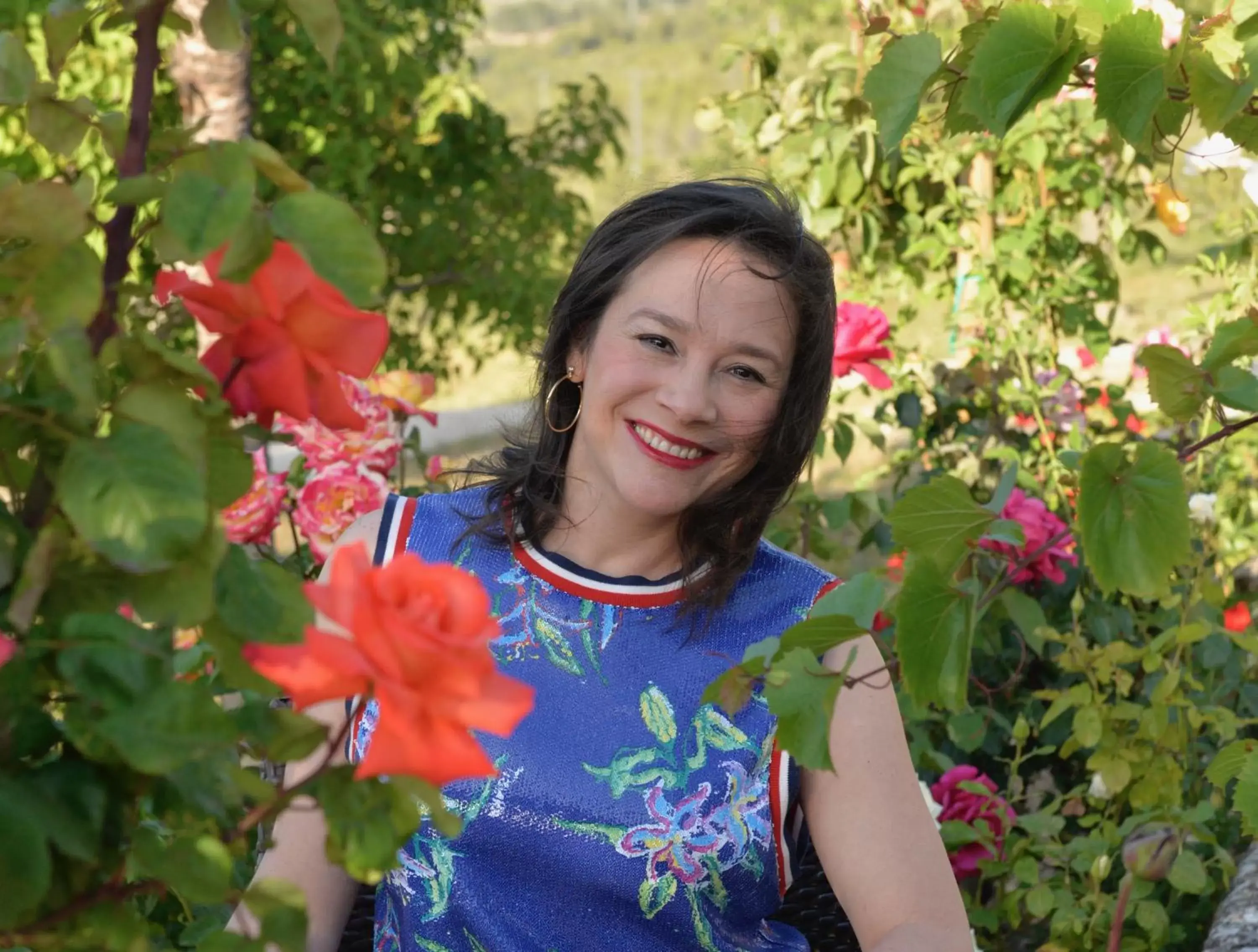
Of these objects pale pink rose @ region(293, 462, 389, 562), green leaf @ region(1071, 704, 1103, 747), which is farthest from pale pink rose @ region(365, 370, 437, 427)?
green leaf @ region(1071, 704, 1103, 747)

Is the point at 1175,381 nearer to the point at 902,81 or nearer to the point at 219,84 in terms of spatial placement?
the point at 902,81

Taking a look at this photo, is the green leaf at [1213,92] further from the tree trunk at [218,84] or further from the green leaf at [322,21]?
the tree trunk at [218,84]

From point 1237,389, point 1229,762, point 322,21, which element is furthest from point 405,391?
point 322,21

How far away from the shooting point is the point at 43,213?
542 mm

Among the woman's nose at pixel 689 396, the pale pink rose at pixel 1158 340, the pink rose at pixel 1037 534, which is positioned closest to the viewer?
the woman's nose at pixel 689 396

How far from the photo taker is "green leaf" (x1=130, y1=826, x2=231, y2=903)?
538 millimetres

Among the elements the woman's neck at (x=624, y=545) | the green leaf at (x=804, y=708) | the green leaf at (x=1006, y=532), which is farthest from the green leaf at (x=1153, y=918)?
the green leaf at (x=804, y=708)

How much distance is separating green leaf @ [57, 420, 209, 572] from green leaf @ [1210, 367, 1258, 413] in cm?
75

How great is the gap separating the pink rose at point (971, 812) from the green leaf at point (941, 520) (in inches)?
41.8

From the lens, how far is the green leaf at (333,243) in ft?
1.77

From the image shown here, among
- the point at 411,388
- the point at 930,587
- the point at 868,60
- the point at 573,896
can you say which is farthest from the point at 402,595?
the point at 868,60

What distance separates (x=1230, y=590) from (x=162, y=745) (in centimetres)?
251

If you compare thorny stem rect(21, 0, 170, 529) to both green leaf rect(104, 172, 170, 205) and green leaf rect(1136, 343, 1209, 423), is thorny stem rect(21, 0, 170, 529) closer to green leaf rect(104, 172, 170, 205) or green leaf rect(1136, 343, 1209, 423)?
green leaf rect(104, 172, 170, 205)

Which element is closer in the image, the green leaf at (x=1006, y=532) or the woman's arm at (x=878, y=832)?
the green leaf at (x=1006, y=532)
